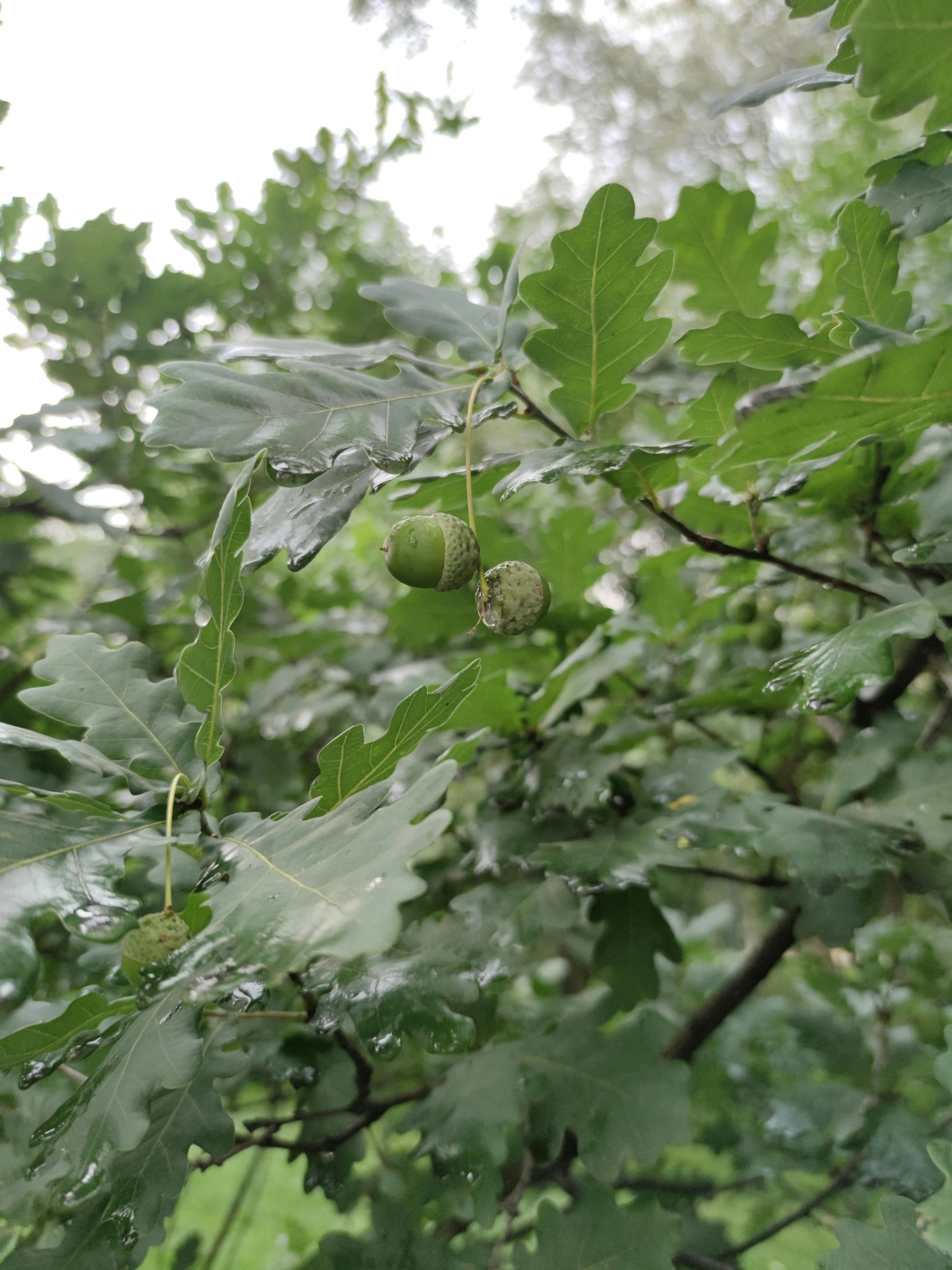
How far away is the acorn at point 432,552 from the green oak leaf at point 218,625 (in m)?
0.14

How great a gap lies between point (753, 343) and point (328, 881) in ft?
1.96

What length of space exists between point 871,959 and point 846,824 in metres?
0.90

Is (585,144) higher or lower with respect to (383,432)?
higher

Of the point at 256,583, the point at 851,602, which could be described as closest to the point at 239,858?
the point at 851,602

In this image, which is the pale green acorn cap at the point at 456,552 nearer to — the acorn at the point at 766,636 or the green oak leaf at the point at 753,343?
the green oak leaf at the point at 753,343

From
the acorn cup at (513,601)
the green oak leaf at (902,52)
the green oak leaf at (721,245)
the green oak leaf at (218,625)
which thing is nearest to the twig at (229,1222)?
the green oak leaf at (218,625)

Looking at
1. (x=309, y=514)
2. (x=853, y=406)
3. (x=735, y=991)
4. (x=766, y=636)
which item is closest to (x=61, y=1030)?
(x=309, y=514)

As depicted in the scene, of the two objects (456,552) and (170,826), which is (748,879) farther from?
(170,826)

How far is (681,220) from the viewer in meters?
0.94

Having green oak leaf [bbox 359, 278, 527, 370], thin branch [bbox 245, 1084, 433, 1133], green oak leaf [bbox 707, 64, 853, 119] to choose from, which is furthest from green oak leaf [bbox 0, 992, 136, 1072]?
green oak leaf [bbox 707, 64, 853, 119]

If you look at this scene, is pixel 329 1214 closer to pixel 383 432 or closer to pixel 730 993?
pixel 730 993

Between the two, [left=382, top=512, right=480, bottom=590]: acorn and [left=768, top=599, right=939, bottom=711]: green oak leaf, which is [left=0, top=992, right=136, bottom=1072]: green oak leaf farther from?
[left=768, top=599, right=939, bottom=711]: green oak leaf

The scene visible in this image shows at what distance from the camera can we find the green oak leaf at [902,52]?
1.91 feet

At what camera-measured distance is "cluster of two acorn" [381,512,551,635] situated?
0.75m
